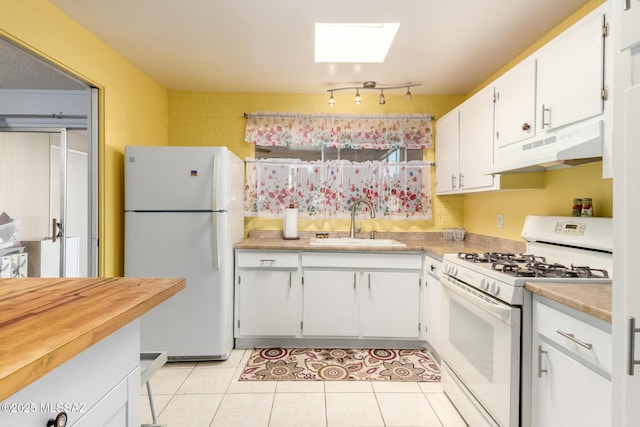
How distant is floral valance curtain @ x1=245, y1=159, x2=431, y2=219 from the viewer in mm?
3480

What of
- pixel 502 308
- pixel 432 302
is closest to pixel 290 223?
pixel 432 302

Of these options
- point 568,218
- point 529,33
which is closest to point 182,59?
point 529,33

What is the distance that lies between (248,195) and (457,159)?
6.52 feet

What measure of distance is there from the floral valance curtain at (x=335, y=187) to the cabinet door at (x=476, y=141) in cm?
67

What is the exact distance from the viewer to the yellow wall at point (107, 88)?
1925 millimetres

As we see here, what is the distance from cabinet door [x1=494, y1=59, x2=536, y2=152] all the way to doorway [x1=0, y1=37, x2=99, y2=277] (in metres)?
3.30

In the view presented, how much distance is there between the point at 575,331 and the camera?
123cm

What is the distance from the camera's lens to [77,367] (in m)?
0.75

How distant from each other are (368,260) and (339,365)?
0.85 m

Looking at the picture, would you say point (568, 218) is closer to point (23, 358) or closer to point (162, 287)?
point (162, 287)

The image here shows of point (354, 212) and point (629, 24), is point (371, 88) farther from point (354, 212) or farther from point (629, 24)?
point (629, 24)

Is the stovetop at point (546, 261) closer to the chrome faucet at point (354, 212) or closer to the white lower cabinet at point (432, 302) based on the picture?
the white lower cabinet at point (432, 302)

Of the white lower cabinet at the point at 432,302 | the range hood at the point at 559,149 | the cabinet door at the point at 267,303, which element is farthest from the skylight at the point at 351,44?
Answer: the cabinet door at the point at 267,303

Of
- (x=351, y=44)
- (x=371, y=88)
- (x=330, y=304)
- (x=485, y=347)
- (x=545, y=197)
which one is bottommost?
(x=330, y=304)
